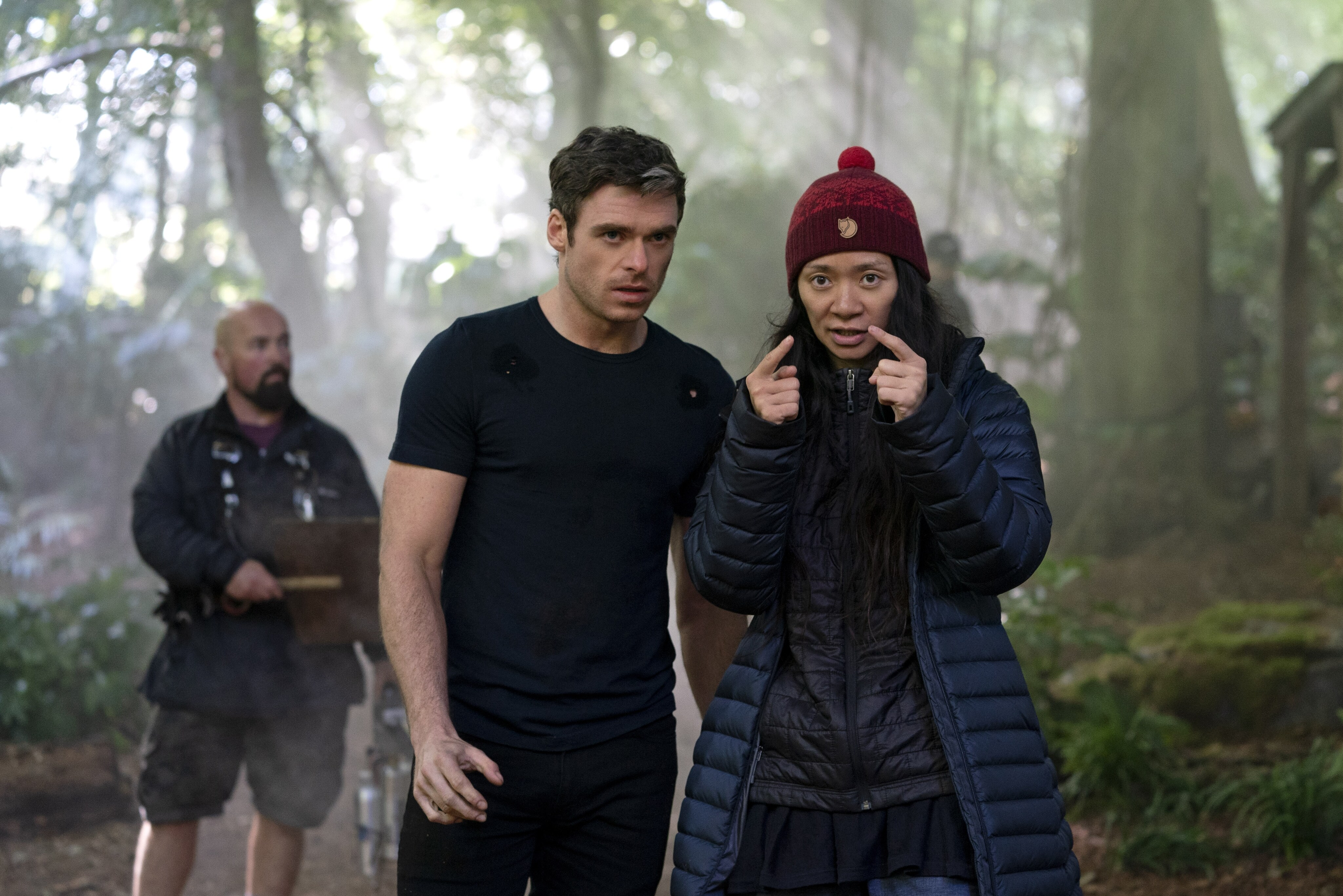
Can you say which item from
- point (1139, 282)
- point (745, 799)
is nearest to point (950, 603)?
point (745, 799)

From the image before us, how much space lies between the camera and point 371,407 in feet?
44.8

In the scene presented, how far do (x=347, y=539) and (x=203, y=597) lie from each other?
0.58 m

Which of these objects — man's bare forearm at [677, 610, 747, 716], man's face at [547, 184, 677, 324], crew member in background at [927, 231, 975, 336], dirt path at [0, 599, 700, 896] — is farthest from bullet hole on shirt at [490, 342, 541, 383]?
crew member in background at [927, 231, 975, 336]

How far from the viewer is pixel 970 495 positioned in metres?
1.99

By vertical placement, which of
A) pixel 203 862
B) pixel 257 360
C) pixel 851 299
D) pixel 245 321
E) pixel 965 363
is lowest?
pixel 203 862

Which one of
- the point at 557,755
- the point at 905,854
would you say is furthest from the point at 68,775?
the point at 905,854

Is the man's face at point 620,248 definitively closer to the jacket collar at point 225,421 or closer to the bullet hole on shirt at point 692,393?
the bullet hole on shirt at point 692,393

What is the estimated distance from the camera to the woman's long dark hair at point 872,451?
Answer: 221 centimetres

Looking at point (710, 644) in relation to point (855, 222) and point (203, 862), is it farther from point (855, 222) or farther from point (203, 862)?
point (203, 862)

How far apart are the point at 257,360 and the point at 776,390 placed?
3030mm

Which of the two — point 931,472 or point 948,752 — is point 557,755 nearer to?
point 948,752

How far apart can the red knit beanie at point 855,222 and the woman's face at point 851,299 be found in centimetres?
2

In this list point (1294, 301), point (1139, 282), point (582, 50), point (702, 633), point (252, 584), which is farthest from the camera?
point (582, 50)

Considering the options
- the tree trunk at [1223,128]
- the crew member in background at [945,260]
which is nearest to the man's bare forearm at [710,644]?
the crew member in background at [945,260]
